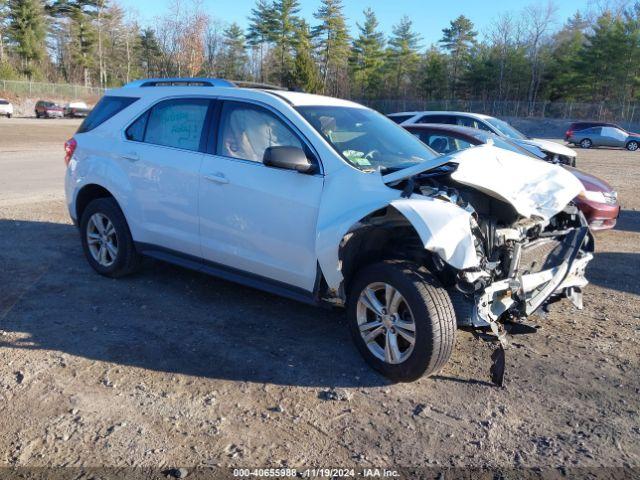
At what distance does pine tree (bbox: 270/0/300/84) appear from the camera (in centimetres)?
7494

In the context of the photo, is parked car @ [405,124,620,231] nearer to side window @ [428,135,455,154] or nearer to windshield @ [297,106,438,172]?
side window @ [428,135,455,154]

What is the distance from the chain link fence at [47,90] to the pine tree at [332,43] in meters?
29.2

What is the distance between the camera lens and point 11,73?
6241 cm

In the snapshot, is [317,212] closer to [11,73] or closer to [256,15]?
[11,73]

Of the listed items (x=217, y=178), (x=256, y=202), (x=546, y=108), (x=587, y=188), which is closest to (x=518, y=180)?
(x=256, y=202)

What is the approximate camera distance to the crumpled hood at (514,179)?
3.77 metres

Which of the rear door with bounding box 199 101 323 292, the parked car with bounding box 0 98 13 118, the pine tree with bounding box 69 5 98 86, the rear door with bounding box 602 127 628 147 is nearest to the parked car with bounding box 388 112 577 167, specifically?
the rear door with bounding box 199 101 323 292

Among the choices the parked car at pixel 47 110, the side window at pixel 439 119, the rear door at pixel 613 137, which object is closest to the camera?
the side window at pixel 439 119

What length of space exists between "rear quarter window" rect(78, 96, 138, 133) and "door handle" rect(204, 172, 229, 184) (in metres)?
1.61

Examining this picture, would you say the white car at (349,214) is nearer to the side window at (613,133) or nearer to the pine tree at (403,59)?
the side window at (613,133)

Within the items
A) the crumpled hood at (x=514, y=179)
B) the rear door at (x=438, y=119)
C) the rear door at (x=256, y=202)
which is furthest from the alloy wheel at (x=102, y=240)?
the rear door at (x=438, y=119)

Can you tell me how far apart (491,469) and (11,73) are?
235 ft

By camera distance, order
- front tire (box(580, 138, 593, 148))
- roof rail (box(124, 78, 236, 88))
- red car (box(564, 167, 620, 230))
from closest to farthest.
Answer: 1. roof rail (box(124, 78, 236, 88))
2. red car (box(564, 167, 620, 230))
3. front tire (box(580, 138, 593, 148))

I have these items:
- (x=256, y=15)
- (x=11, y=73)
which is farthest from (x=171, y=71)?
(x=256, y=15)
